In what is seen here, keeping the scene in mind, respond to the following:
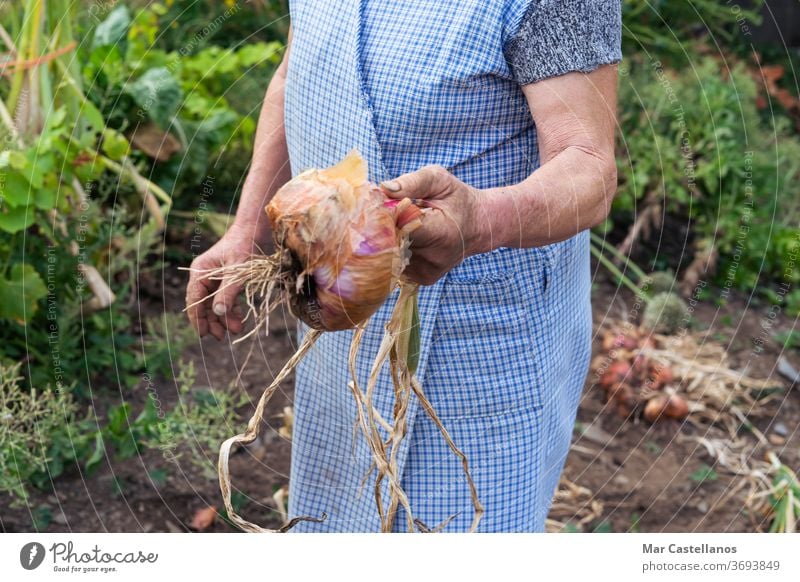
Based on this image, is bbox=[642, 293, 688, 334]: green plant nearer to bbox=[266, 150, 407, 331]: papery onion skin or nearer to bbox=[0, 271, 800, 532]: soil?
bbox=[0, 271, 800, 532]: soil

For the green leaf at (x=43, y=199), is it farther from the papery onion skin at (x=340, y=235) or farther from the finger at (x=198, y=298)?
the papery onion skin at (x=340, y=235)

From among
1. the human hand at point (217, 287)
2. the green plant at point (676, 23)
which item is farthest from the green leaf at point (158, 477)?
the green plant at point (676, 23)

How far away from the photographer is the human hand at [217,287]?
1.27 m

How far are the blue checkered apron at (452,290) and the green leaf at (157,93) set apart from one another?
46.9 inches

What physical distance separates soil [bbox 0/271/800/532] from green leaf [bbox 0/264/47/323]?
1.03ft

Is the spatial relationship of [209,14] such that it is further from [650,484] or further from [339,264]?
[339,264]

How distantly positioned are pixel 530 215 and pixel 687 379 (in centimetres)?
184

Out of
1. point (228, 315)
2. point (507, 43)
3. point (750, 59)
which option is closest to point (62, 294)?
point (228, 315)

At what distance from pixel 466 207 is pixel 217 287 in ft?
1.61

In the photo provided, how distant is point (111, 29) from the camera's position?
8.33ft

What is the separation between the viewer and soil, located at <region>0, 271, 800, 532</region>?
1967 millimetres

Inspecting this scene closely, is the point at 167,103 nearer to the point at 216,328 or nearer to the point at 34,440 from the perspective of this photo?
the point at 34,440

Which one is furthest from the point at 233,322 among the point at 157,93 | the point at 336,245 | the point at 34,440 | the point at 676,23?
the point at 676,23

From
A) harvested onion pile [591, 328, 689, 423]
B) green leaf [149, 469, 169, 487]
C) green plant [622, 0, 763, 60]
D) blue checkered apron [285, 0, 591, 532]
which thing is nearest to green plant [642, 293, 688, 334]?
harvested onion pile [591, 328, 689, 423]
